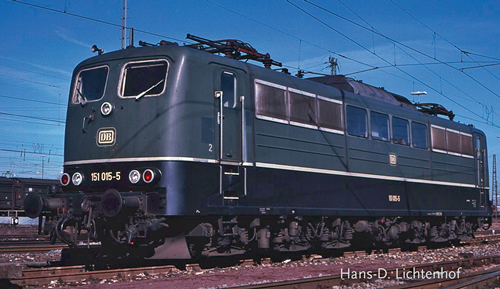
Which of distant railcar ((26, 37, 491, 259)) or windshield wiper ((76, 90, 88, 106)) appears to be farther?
windshield wiper ((76, 90, 88, 106))

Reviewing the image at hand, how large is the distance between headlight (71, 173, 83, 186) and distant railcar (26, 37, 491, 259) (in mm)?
20

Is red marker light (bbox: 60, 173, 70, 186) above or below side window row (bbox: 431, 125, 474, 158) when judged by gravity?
below

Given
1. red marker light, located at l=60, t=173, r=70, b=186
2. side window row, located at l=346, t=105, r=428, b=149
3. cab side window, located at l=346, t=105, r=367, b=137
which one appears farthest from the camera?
side window row, located at l=346, t=105, r=428, b=149

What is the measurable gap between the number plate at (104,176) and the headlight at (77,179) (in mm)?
254

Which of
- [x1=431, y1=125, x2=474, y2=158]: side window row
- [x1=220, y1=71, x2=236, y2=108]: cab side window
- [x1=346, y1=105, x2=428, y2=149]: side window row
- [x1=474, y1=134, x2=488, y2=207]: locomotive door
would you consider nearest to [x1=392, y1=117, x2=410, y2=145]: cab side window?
[x1=346, y1=105, x2=428, y2=149]: side window row

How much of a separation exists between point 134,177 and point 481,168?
15.5 metres

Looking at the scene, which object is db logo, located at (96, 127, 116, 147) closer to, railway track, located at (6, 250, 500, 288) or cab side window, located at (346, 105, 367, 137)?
railway track, located at (6, 250, 500, 288)

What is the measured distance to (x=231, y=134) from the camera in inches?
448

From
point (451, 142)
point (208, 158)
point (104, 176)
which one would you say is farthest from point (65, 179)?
point (451, 142)

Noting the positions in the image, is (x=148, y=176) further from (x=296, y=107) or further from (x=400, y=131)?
Result: (x=400, y=131)

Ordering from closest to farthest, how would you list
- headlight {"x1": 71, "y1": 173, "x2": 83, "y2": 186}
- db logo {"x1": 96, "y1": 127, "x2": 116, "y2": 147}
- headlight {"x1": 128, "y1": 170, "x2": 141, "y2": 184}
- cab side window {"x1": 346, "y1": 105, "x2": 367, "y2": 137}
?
headlight {"x1": 128, "y1": 170, "x2": 141, "y2": 184}
db logo {"x1": 96, "y1": 127, "x2": 116, "y2": 147}
headlight {"x1": 71, "y1": 173, "x2": 83, "y2": 186}
cab side window {"x1": 346, "y1": 105, "x2": 367, "y2": 137}

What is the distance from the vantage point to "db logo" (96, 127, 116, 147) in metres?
10.9

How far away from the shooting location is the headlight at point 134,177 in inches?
407

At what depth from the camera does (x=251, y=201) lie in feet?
38.4
